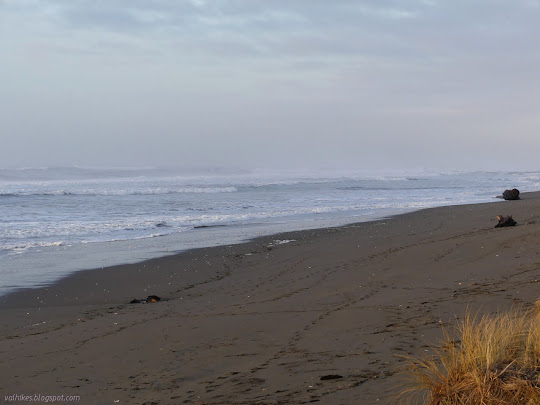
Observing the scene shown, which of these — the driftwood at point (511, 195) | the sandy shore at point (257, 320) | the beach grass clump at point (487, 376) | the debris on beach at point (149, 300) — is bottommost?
the debris on beach at point (149, 300)

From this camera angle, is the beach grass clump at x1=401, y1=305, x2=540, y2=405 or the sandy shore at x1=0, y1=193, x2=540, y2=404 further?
the sandy shore at x1=0, y1=193, x2=540, y2=404

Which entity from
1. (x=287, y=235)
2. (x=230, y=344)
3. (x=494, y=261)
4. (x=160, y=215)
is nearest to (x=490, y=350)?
(x=230, y=344)

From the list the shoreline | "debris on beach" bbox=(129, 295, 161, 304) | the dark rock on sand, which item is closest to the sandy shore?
the dark rock on sand

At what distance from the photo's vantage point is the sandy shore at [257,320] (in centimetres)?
432

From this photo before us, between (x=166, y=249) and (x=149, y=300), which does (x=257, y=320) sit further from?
(x=166, y=249)

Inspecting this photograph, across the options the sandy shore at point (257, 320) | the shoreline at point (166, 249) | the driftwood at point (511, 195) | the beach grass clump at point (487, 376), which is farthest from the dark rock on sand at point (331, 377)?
the driftwood at point (511, 195)

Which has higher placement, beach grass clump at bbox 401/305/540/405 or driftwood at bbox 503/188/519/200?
driftwood at bbox 503/188/519/200

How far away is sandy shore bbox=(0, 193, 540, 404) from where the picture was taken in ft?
14.2

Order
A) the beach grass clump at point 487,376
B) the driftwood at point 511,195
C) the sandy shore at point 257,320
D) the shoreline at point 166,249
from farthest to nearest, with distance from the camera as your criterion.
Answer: the driftwood at point 511,195, the shoreline at point 166,249, the sandy shore at point 257,320, the beach grass clump at point 487,376

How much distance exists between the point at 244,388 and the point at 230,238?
1185 cm

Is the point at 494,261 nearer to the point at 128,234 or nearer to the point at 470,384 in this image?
the point at 470,384

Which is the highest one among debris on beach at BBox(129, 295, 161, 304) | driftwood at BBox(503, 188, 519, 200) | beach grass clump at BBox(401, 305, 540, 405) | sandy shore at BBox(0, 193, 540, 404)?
driftwood at BBox(503, 188, 519, 200)

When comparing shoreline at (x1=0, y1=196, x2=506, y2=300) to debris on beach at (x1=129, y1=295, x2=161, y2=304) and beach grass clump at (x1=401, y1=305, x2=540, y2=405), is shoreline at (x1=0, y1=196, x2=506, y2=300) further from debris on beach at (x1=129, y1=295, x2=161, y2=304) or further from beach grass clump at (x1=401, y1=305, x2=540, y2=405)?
beach grass clump at (x1=401, y1=305, x2=540, y2=405)

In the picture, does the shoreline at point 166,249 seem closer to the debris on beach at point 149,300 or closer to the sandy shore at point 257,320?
the sandy shore at point 257,320
